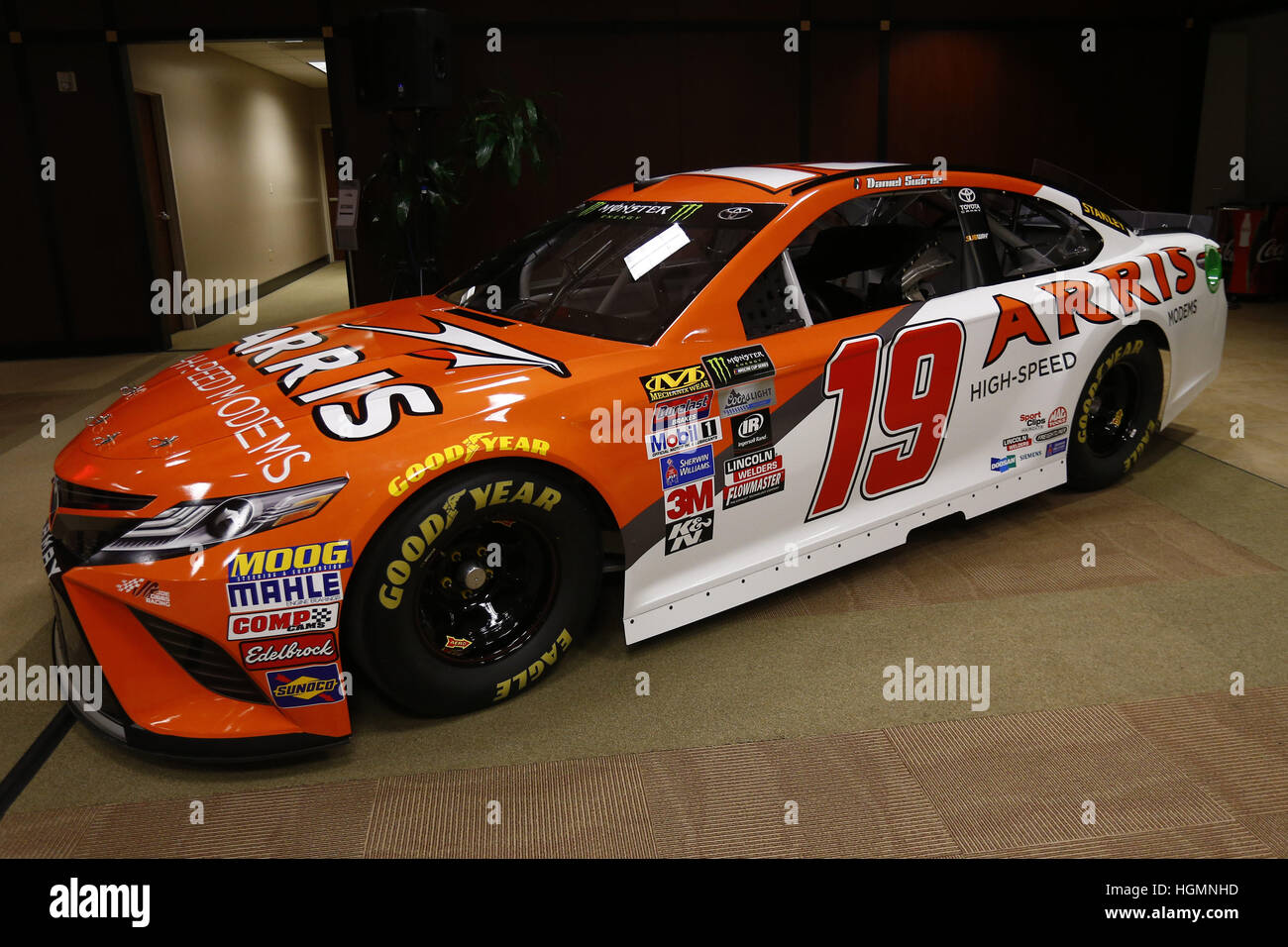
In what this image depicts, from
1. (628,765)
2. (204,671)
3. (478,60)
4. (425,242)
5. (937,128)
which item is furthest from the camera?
(937,128)

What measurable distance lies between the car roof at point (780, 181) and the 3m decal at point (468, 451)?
114 cm

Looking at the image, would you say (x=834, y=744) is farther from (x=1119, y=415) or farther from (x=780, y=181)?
(x=1119, y=415)

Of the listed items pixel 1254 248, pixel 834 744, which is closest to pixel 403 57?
pixel 834 744

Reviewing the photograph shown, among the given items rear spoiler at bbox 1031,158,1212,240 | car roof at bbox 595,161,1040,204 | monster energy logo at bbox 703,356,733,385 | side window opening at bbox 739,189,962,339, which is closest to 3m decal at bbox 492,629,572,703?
monster energy logo at bbox 703,356,733,385

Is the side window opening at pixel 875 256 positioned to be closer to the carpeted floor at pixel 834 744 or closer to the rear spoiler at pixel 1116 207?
the rear spoiler at pixel 1116 207

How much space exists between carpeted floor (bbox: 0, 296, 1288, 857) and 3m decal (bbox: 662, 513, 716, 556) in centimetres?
38

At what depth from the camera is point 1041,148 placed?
27.3ft

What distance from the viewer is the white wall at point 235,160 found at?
8906mm

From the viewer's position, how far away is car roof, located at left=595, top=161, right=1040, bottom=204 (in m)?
2.89

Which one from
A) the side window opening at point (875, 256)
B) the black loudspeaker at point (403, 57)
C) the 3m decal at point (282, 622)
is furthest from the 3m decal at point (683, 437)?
the black loudspeaker at point (403, 57)

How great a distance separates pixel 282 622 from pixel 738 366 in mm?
1332
